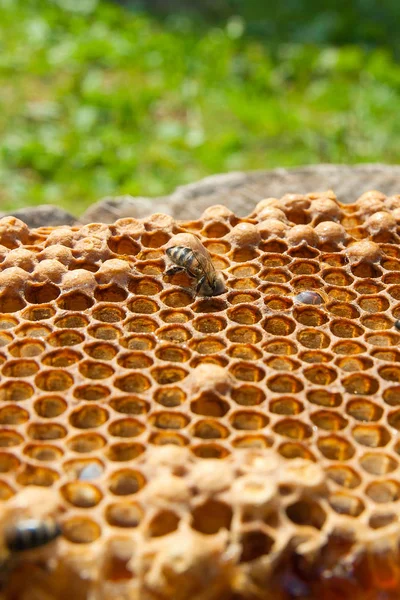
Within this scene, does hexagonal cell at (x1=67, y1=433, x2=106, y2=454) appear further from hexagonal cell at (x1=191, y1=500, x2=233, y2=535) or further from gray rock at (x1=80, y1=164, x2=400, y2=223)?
gray rock at (x1=80, y1=164, x2=400, y2=223)

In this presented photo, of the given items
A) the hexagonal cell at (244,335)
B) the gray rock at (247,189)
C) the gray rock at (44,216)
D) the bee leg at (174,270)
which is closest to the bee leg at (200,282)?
the bee leg at (174,270)

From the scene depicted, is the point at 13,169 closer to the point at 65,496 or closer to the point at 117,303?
the point at 117,303

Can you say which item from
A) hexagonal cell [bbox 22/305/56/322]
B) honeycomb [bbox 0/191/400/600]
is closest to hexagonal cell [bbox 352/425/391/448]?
honeycomb [bbox 0/191/400/600]

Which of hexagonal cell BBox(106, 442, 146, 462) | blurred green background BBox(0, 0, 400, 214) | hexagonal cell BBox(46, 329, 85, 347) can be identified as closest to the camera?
hexagonal cell BBox(106, 442, 146, 462)

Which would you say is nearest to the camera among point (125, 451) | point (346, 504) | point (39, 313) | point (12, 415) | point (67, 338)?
Answer: point (346, 504)

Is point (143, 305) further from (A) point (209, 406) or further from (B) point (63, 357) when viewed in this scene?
(A) point (209, 406)

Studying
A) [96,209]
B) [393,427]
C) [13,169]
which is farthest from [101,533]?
[13,169]

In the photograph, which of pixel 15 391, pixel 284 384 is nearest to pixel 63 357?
pixel 15 391
